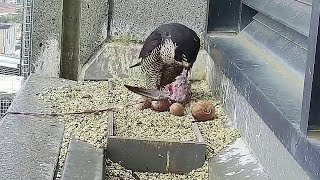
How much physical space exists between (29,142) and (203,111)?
0.74 m

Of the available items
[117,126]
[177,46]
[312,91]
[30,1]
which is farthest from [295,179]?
[30,1]

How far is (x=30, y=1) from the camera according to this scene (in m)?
3.42

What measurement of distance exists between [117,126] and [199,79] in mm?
997

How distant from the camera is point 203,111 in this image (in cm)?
263

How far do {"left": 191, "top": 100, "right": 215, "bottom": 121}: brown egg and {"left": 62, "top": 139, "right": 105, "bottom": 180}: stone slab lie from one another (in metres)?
0.56

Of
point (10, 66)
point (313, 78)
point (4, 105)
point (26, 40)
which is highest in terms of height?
point (313, 78)

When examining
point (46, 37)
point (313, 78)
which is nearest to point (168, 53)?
point (46, 37)

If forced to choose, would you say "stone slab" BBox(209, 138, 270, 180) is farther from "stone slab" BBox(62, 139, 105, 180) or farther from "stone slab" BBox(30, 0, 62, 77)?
"stone slab" BBox(30, 0, 62, 77)

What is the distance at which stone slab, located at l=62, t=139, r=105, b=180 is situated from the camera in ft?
6.10

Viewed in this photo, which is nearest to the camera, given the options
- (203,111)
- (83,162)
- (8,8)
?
(83,162)

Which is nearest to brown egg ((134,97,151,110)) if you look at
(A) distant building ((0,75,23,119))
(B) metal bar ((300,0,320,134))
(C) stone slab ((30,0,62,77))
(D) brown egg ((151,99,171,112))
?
(D) brown egg ((151,99,171,112))

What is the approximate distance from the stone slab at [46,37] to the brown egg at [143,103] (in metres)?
0.92

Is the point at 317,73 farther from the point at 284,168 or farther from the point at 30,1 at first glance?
the point at 30,1

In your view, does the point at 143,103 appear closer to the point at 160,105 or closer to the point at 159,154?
the point at 160,105
